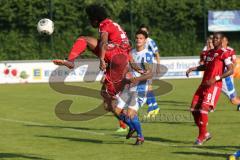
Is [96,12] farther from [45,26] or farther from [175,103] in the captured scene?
[175,103]

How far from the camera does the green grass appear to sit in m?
11.4

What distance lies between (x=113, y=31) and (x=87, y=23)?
92.6 feet

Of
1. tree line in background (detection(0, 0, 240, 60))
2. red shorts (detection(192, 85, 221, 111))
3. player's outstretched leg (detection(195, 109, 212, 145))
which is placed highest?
red shorts (detection(192, 85, 221, 111))

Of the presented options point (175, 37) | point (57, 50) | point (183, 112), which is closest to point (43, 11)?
point (57, 50)

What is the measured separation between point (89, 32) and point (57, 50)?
2303 millimetres

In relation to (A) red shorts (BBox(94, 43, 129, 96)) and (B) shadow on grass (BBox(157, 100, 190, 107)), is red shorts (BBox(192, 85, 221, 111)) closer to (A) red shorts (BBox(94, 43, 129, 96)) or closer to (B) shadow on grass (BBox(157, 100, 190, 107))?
(A) red shorts (BBox(94, 43, 129, 96))

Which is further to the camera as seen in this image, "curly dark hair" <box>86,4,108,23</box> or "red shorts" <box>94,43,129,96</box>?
"red shorts" <box>94,43,129,96</box>

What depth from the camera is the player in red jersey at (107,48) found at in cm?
1103

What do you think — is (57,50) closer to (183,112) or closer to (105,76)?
(183,112)

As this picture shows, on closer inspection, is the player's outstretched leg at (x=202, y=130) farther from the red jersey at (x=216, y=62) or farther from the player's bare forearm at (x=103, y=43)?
the player's bare forearm at (x=103, y=43)

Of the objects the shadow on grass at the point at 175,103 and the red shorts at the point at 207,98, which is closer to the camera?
the red shorts at the point at 207,98

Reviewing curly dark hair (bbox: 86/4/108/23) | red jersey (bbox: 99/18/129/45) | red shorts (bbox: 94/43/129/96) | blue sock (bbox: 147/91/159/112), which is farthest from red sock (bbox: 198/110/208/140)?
blue sock (bbox: 147/91/159/112)

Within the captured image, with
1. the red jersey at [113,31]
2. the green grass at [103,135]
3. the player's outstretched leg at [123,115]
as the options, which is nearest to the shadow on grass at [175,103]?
the green grass at [103,135]

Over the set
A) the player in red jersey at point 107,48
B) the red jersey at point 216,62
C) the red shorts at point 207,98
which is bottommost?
the red shorts at point 207,98
